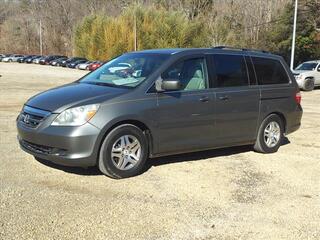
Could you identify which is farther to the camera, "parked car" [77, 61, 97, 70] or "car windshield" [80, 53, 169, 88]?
"parked car" [77, 61, 97, 70]

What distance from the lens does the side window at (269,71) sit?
8297 mm

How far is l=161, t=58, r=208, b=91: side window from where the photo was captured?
7.08m

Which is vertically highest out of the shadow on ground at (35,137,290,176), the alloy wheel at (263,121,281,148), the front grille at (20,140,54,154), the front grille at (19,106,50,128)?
the front grille at (19,106,50,128)

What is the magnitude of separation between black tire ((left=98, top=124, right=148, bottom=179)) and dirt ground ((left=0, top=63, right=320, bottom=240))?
106 millimetres

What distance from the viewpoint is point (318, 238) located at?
4.82 metres

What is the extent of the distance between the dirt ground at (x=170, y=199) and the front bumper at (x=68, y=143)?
28 cm

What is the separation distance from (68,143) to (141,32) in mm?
54952

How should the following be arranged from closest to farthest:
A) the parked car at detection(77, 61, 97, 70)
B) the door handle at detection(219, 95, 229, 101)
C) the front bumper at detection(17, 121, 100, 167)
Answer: the front bumper at detection(17, 121, 100, 167) → the door handle at detection(219, 95, 229, 101) → the parked car at detection(77, 61, 97, 70)

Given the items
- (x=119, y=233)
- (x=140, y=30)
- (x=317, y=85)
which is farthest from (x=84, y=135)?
(x=140, y=30)

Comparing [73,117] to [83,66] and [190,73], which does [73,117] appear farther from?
[83,66]

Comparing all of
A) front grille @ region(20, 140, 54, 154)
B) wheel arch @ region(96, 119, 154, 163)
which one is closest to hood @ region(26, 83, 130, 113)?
wheel arch @ region(96, 119, 154, 163)

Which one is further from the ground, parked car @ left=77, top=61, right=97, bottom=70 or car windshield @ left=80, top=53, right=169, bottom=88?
car windshield @ left=80, top=53, right=169, bottom=88

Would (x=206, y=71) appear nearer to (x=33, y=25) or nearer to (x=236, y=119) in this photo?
(x=236, y=119)

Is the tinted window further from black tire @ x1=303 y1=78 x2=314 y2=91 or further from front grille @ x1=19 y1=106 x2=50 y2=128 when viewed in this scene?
black tire @ x1=303 y1=78 x2=314 y2=91
